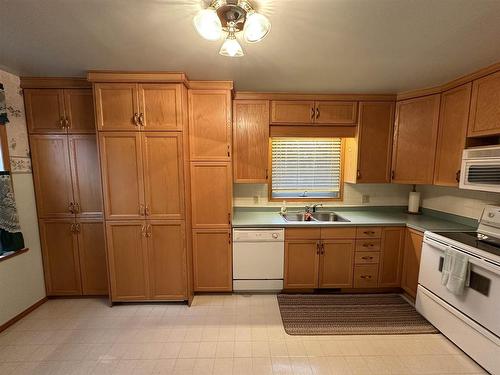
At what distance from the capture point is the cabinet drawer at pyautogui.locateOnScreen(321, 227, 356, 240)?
2545mm

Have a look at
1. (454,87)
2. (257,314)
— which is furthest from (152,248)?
(454,87)

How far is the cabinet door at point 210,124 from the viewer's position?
2.36 meters

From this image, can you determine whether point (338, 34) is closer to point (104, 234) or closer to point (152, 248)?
point (152, 248)

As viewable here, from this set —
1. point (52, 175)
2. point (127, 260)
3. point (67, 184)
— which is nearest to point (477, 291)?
point (127, 260)

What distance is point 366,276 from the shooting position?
2.61 meters

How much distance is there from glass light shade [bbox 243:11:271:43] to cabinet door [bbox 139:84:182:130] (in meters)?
1.20

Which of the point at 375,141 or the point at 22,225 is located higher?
the point at 375,141

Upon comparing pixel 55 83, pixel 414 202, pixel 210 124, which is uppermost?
pixel 55 83

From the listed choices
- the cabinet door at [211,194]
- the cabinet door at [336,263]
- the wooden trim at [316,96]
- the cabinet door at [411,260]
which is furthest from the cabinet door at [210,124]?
the cabinet door at [411,260]

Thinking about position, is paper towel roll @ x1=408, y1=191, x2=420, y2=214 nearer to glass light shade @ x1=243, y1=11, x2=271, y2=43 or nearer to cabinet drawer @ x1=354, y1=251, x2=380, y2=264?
cabinet drawer @ x1=354, y1=251, x2=380, y2=264

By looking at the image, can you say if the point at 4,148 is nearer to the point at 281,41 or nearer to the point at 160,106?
the point at 160,106

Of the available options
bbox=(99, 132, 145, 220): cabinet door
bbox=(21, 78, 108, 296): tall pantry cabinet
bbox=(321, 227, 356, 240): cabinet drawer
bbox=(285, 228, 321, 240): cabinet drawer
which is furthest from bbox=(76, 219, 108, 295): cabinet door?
bbox=(321, 227, 356, 240): cabinet drawer

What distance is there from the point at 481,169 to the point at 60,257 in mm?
4224

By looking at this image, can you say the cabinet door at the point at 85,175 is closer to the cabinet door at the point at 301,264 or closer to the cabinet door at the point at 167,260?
the cabinet door at the point at 167,260
